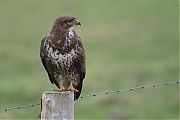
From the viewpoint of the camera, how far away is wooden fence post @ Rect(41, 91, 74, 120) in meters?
5.50

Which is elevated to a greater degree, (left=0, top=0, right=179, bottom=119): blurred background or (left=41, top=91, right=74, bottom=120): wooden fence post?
(left=0, top=0, right=179, bottom=119): blurred background

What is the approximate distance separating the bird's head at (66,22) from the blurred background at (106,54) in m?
6.52

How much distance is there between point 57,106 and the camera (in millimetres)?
5520

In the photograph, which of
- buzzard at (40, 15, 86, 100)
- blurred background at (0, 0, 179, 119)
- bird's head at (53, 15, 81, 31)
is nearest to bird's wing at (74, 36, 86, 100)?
buzzard at (40, 15, 86, 100)

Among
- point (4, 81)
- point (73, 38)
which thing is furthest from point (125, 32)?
point (73, 38)

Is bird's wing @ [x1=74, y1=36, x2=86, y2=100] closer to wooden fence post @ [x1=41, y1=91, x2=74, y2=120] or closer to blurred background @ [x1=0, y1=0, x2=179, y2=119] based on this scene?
wooden fence post @ [x1=41, y1=91, x2=74, y2=120]

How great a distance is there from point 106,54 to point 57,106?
14.9 meters

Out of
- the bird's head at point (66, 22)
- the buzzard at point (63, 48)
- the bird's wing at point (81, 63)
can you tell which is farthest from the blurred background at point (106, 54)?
the bird's head at point (66, 22)

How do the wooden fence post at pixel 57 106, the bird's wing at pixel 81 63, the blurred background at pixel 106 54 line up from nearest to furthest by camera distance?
1. the wooden fence post at pixel 57 106
2. the bird's wing at pixel 81 63
3. the blurred background at pixel 106 54

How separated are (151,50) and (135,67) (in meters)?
2.33

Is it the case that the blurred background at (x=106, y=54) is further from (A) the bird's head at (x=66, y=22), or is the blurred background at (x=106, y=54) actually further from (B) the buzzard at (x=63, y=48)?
(A) the bird's head at (x=66, y=22)

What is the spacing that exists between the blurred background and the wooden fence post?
26.2 ft

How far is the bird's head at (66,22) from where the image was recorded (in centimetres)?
720

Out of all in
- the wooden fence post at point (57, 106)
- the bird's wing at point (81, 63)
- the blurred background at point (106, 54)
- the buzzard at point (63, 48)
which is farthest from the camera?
the blurred background at point (106, 54)
